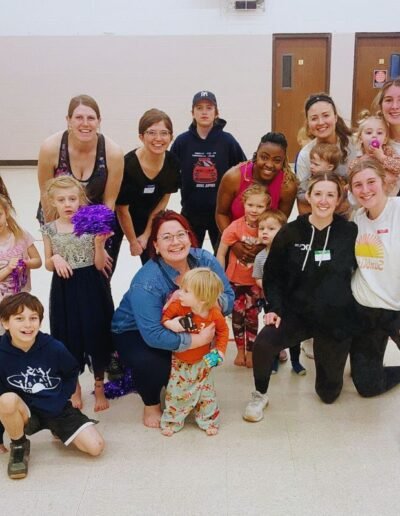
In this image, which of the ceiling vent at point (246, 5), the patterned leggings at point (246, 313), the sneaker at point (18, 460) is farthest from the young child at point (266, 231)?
the ceiling vent at point (246, 5)

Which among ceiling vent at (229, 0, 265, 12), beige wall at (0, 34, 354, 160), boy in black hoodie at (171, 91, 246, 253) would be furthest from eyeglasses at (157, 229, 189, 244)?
ceiling vent at (229, 0, 265, 12)

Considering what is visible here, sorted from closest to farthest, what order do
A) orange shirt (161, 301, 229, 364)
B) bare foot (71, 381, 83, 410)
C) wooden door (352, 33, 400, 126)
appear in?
orange shirt (161, 301, 229, 364)
bare foot (71, 381, 83, 410)
wooden door (352, 33, 400, 126)

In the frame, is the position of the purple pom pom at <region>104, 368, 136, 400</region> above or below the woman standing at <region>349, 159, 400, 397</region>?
below

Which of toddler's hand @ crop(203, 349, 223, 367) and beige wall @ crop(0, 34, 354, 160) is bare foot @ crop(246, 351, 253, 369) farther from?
beige wall @ crop(0, 34, 354, 160)

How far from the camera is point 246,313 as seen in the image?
131 inches

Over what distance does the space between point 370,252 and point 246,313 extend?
901 millimetres

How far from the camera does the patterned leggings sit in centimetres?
329

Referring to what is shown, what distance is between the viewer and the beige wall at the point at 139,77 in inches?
400

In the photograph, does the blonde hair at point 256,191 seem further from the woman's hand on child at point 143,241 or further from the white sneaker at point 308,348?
the white sneaker at point 308,348

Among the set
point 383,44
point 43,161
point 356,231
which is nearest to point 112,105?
point 383,44

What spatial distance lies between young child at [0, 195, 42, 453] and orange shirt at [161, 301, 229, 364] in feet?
2.62

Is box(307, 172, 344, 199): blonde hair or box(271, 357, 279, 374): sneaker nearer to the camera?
box(307, 172, 344, 199): blonde hair

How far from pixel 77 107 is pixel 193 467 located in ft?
6.38

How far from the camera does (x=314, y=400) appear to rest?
9.74ft
